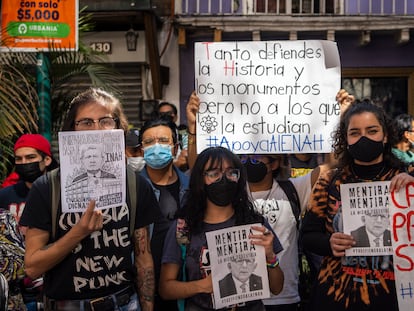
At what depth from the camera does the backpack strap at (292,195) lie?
3.76 m

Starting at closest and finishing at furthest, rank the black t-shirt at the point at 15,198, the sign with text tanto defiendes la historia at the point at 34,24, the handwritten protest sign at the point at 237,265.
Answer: the handwritten protest sign at the point at 237,265
the black t-shirt at the point at 15,198
the sign with text tanto defiendes la historia at the point at 34,24

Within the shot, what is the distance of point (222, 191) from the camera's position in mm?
3010

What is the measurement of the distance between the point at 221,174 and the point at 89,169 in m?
0.68

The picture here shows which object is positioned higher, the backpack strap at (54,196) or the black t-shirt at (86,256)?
the backpack strap at (54,196)

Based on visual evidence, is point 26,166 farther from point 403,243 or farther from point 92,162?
point 403,243

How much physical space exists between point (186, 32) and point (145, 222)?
7.88 meters

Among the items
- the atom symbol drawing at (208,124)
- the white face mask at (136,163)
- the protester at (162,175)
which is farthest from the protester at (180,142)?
the atom symbol drawing at (208,124)

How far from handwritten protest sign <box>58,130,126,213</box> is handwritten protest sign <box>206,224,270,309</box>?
51 centimetres

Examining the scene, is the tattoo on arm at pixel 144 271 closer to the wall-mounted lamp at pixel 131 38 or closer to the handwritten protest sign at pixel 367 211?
the handwritten protest sign at pixel 367 211

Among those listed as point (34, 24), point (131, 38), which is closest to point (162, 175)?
point (34, 24)

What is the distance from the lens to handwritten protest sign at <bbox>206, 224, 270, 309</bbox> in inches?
113

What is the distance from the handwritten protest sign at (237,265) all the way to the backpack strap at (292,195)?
890 mm

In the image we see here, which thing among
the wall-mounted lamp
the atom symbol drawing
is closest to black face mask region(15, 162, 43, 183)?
the atom symbol drawing

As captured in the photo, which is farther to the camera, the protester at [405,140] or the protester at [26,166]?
the protester at [405,140]
